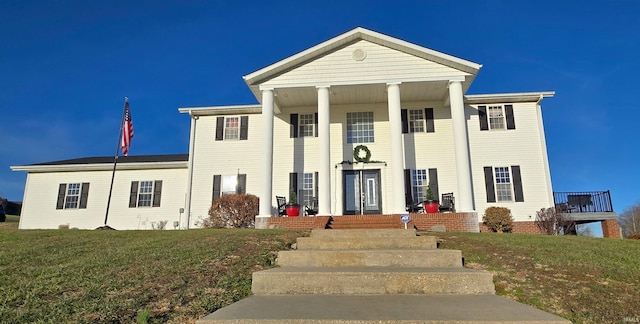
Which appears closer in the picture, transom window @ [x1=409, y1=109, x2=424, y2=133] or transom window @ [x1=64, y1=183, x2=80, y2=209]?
transom window @ [x1=409, y1=109, x2=424, y2=133]

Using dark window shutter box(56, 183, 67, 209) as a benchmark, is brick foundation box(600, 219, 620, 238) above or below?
below

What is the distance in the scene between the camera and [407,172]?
15242 mm

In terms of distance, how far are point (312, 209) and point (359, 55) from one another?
6164 mm

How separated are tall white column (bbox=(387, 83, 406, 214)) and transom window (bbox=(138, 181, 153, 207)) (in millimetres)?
10798

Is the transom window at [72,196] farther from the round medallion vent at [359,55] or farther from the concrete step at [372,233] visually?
the concrete step at [372,233]

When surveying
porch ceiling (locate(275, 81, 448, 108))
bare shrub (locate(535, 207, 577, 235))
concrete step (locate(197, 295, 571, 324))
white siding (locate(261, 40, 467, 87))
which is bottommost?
concrete step (locate(197, 295, 571, 324))

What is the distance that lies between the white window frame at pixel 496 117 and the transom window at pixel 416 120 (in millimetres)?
2734

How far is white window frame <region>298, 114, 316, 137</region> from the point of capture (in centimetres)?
1614

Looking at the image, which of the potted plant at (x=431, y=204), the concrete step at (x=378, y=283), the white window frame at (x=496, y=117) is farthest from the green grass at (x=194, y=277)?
the white window frame at (x=496, y=117)

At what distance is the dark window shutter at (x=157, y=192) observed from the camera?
16.7 m

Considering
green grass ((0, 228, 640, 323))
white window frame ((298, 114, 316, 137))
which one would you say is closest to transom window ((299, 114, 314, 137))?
white window frame ((298, 114, 316, 137))

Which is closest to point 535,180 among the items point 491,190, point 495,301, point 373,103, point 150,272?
point 491,190

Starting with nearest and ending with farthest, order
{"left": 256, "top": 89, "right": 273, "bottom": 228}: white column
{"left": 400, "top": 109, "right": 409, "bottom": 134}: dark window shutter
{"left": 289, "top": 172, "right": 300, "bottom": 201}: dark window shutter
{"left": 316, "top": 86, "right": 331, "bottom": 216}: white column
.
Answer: {"left": 316, "top": 86, "right": 331, "bottom": 216}: white column < {"left": 256, "top": 89, "right": 273, "bottom": 228}: white column < {"left": 289, "top": 172, "right": 300, "bottom": 201}: dark window shutter < {"left": 400, "top": 109, "right": 409, "bottom": 134}: dark window shutter

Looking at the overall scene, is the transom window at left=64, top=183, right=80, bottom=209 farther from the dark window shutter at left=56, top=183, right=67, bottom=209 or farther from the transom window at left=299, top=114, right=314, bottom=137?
the transom window at left=299, top=114, right=314, bottom=137
